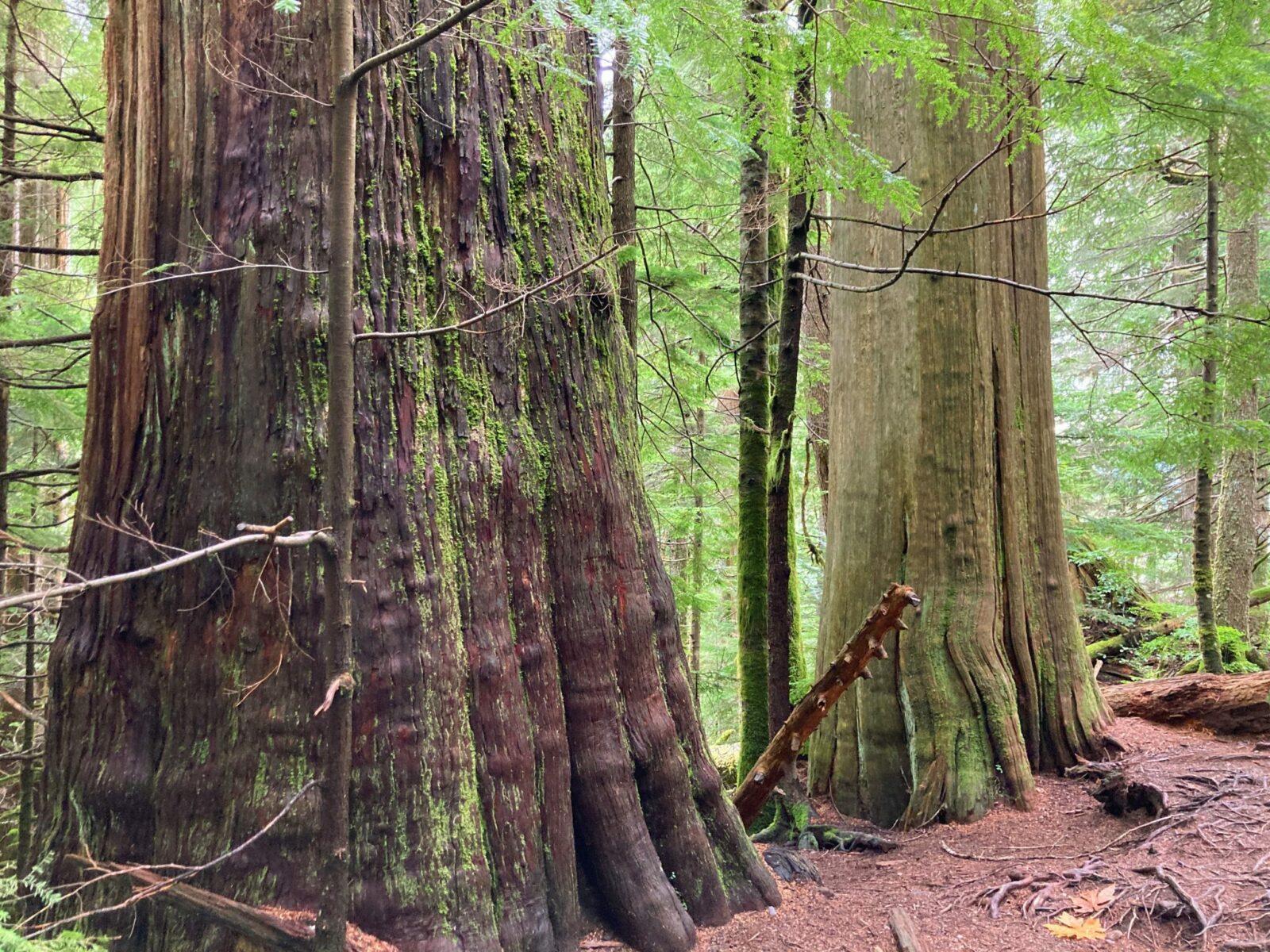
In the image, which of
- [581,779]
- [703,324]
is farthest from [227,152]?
[703,324]

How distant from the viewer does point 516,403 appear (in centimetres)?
293

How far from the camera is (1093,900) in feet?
10.1

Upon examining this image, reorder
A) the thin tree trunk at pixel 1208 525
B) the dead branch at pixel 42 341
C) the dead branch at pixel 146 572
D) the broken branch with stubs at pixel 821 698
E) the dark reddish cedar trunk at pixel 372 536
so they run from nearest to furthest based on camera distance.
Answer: the dead branch at pixel 146 572 → the dark reddish cedar trunk at pixel 372 536 → the dead branch at pixel 42 341 → the broken branch with stubs at pixel 821 698 → the thin tree trunk at pixel 1208 525

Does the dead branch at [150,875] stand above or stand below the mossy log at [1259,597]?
above

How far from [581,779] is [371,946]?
90cm

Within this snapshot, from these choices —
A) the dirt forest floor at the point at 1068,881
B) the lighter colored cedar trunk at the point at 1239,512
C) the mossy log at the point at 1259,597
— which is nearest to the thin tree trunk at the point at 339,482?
the dirt forest floor at the point at 1068,881

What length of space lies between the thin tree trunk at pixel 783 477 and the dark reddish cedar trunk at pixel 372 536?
2021 mm

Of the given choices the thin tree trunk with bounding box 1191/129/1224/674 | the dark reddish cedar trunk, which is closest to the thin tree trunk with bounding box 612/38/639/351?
the dark reddish cedar trunk

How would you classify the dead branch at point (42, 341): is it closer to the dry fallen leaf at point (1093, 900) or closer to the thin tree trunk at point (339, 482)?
the thin tree trunk at point (339, 482)

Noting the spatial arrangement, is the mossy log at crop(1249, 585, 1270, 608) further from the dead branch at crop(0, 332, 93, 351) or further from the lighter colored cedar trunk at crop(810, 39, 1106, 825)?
the dead branch at crop(0, 332, 93, 351)

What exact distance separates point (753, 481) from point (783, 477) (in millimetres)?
274

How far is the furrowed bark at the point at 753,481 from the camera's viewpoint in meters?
5.00

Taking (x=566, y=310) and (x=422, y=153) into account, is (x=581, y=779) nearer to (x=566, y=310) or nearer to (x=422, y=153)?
(x=566, y=310)

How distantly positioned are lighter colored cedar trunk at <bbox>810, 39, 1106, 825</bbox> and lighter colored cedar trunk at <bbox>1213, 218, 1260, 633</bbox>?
21.5 ft
